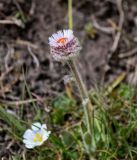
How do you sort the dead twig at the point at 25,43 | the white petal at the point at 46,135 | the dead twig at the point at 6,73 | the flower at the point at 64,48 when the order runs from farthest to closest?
the dead twig at the point at 25,43 → the dead twig at the point at 6,73 → the white petal at the point at 46,135 → the flower at the point at 64,48

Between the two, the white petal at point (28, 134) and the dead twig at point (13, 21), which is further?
the dead twig at point (13, 21)

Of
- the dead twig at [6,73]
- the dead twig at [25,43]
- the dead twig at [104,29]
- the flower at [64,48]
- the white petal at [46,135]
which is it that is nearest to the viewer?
the flower at [64,48]

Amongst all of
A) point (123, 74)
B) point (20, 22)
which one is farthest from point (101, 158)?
point (20, 22)

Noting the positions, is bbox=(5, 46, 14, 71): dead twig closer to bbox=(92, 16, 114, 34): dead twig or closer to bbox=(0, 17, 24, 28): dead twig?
bbox=(0, 17, 24, 28): dead twig

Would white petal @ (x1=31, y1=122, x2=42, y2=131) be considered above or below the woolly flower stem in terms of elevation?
below

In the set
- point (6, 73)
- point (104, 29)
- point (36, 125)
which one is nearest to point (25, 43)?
point (6, 73)

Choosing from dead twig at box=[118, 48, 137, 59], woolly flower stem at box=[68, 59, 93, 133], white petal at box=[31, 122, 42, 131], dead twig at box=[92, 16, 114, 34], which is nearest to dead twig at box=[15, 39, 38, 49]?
dead twig at box=[92, 16, 114, 34]

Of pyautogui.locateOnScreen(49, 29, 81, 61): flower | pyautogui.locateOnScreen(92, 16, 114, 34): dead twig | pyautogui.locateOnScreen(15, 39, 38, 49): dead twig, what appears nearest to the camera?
pyautogui.locateOnScreen(49, 29, 81, 61): flower

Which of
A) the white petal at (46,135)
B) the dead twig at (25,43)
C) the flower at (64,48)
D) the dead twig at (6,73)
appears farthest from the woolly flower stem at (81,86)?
the dead twig at (25,43)

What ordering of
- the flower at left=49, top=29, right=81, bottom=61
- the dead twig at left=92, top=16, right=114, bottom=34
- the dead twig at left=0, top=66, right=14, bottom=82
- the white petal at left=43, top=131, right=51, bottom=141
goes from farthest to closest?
the dead twig at left=92, top=16, right=114, bottom=34
the dead twig at left=0, top=66, right=14, bottom=82
the white petal at left=43, top=131, right=51, bottom=141
the flower at left=49, top=29, right=81, bottom=61

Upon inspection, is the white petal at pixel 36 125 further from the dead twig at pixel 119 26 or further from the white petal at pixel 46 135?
the dead twig at pixel 119 26
